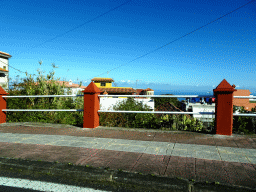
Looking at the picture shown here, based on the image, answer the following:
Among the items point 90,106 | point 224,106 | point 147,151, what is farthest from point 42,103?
point 224,106

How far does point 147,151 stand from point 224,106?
235 cm

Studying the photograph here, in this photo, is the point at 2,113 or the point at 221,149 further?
the point at 2,113

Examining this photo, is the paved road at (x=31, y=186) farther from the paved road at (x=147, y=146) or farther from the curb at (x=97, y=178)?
the paved road at (x=147, y=146)

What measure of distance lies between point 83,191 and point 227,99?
3.90 m

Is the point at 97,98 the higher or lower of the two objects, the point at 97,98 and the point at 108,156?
the higher

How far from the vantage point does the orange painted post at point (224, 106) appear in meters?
4.95

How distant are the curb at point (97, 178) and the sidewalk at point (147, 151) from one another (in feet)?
0.44

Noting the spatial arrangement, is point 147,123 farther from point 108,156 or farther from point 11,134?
point 11,134

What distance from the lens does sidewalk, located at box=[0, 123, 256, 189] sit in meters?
3.04

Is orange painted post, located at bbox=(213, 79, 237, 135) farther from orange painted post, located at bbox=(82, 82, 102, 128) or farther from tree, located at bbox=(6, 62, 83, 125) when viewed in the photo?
tree, located at bbox=(6, 62, 83, 125)

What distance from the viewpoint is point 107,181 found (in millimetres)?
3008

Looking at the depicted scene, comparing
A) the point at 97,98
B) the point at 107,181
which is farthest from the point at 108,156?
the point at 97,98

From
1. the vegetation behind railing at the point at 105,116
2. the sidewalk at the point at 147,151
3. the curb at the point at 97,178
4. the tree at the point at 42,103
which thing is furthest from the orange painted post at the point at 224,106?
the tree at the point at 42,103

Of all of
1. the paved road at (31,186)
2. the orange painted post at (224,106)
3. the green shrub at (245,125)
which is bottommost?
the paved road at (31,186)
